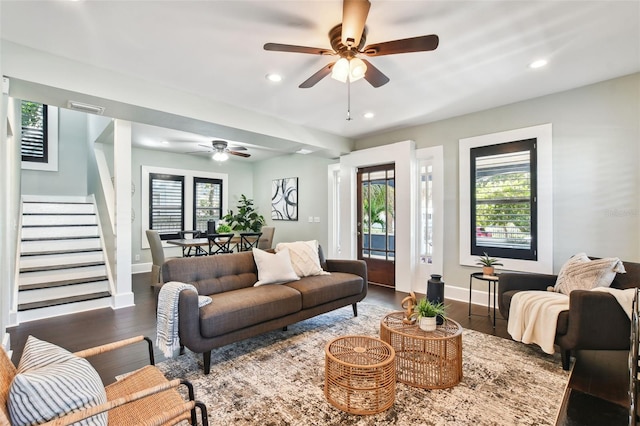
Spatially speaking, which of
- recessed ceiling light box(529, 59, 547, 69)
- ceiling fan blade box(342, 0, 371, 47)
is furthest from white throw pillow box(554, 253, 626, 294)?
ceiling fan blade box(342, 0, 371, 47)

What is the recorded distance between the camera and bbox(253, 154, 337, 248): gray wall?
6.67m

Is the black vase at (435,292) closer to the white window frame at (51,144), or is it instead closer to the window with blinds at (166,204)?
the window with blinds at (166,204)

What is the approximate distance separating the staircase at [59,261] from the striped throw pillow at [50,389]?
3458 millimetres

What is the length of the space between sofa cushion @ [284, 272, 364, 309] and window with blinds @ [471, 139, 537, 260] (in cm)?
189

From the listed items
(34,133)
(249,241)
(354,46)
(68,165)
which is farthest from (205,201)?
(354,46)

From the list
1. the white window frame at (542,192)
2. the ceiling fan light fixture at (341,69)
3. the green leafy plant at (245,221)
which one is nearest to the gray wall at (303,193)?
the green leafy plant at (245,221)

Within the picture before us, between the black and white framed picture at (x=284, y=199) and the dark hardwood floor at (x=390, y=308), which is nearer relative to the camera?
the dark hardwood floor at (x=390, y=308)

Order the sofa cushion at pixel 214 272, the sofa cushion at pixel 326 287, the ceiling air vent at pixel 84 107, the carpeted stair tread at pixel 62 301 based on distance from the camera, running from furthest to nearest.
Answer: the carpeted stair tread at pixel 62 301, the sofa cushion at pixel 326 287, the ceiling air vent at pixel 84 107, the sofa cushion at pixel 214 272

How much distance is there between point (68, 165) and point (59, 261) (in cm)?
271

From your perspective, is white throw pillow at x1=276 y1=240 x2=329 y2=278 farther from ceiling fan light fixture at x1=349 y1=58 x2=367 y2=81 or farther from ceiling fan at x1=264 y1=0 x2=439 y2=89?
ceiling fan light fixture at x1=349 y1=58 x2=367 y2=81

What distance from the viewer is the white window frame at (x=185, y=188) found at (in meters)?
6.66

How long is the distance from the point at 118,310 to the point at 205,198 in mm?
3987

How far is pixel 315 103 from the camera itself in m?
3.93

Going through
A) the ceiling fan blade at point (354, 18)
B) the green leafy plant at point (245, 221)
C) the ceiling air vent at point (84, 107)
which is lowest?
the green leafy plant at point (245, 221)
